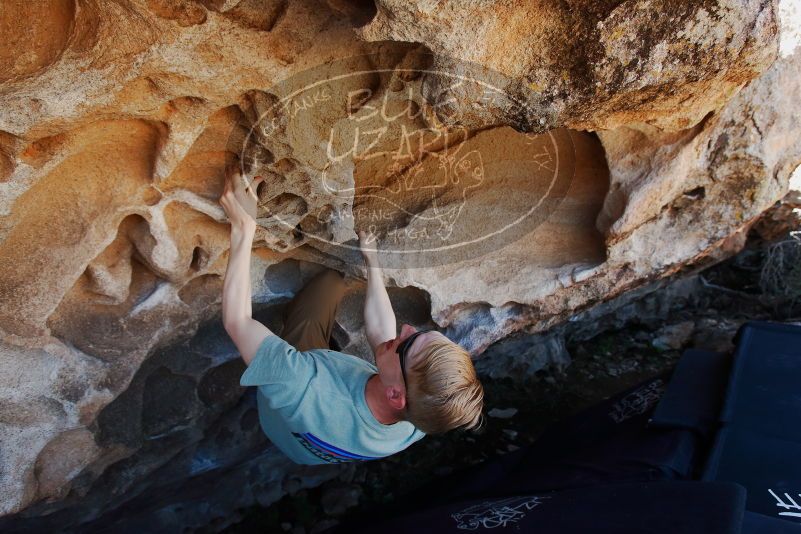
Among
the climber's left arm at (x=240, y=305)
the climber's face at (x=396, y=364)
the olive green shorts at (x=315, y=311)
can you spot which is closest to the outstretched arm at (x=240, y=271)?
the climber's left arm at (x=240, y=305)

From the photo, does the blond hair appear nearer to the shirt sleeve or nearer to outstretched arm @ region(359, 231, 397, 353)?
the shirt sleeve

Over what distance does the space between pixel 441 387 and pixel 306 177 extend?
0.52 m

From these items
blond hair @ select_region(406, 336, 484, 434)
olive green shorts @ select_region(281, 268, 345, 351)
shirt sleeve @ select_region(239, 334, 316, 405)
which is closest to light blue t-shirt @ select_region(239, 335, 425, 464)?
shirt sleeve @ select_region(239, 334, 316, 405)

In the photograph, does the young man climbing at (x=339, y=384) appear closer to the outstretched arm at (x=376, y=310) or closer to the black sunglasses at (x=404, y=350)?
the black sunglasses at (x=404, y=350)

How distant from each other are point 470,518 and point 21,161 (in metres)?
1.21

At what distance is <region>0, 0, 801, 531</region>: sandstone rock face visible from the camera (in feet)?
3.51

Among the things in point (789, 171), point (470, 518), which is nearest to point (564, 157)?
point (789, 171)

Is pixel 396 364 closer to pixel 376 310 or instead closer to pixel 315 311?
pixel 376 310

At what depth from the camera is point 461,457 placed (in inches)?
105

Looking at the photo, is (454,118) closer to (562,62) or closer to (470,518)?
Result: (562,62)

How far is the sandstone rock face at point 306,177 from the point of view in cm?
107

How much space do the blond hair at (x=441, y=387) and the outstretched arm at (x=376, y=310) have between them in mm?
334

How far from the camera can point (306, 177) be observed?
1375 mm

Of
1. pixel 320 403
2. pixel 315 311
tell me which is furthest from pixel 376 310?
pixel 320 403
